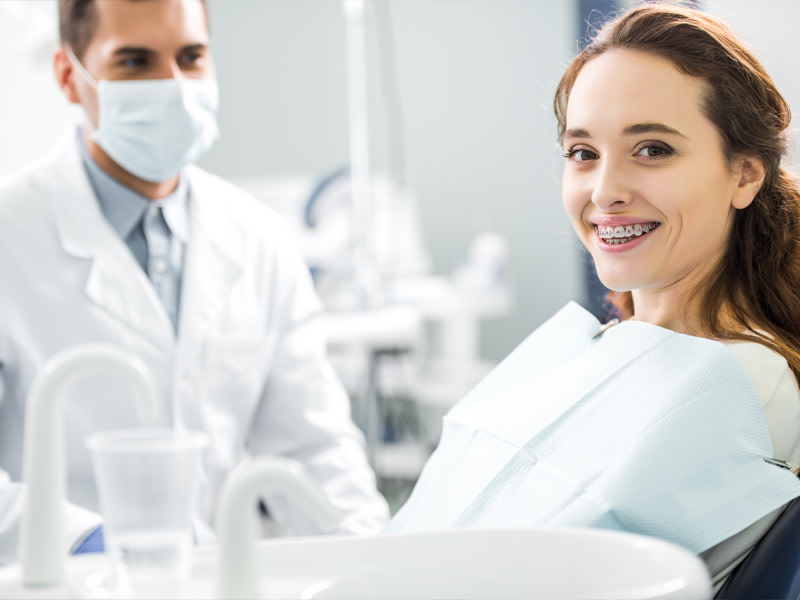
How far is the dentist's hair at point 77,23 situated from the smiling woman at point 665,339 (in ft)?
2.73

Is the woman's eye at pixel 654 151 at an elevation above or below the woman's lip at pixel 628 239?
above

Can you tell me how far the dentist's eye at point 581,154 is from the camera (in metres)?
1.14

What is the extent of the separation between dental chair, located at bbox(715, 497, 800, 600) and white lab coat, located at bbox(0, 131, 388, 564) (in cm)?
75

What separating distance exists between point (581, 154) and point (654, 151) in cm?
11

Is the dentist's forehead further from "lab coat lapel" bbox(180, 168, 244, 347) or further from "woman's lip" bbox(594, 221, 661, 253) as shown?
"woman's lip" bbox(594, 221, 661, 253)

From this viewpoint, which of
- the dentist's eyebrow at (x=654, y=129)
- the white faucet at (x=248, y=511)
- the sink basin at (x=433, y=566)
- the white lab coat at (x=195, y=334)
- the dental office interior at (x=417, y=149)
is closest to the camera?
the white faucet at (x=248, y=511)

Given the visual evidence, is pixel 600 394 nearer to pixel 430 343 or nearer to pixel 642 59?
pixel 642 59

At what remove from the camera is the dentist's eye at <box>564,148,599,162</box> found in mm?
1140

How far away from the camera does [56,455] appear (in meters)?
0.70

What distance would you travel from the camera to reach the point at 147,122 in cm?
154

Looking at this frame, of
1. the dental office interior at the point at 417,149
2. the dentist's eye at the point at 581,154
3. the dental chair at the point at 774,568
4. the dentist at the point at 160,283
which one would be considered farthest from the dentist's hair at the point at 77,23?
the dental office interior at the point at 417,149

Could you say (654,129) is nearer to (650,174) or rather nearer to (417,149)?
(650,174)

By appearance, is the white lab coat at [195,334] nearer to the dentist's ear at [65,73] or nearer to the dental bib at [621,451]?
the dentist's ear at [65,73]

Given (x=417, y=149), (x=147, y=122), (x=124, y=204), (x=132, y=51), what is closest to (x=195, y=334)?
(x=124, y=204)
